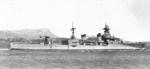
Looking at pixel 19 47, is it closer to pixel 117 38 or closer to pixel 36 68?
pixel 117 38

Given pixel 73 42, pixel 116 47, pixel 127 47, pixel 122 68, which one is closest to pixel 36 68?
pixel 122 68

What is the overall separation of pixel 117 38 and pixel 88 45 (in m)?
12.3

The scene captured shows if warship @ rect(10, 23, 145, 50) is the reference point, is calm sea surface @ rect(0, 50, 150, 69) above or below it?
below

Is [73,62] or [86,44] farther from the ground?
[86,44]

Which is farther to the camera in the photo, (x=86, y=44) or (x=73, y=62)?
(x=86, y=44)

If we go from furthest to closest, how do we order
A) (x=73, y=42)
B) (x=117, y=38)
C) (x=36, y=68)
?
(x=117, y=38) → (x=73, y=42) → (x=36, y=68)

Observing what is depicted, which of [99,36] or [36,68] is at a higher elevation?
[99,36]

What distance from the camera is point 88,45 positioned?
328 feet

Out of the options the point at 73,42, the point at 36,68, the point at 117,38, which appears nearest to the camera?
the point at 36,68

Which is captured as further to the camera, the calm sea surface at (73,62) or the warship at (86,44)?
the warship at (86,44)

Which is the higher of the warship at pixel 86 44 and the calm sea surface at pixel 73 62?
the warship at pixel 86 44

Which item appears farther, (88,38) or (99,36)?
(88,38)

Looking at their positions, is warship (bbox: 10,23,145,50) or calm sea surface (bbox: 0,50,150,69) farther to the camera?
warship (bbox: 10,23,145,50)

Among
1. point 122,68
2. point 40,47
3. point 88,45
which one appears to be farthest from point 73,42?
point 122,68
